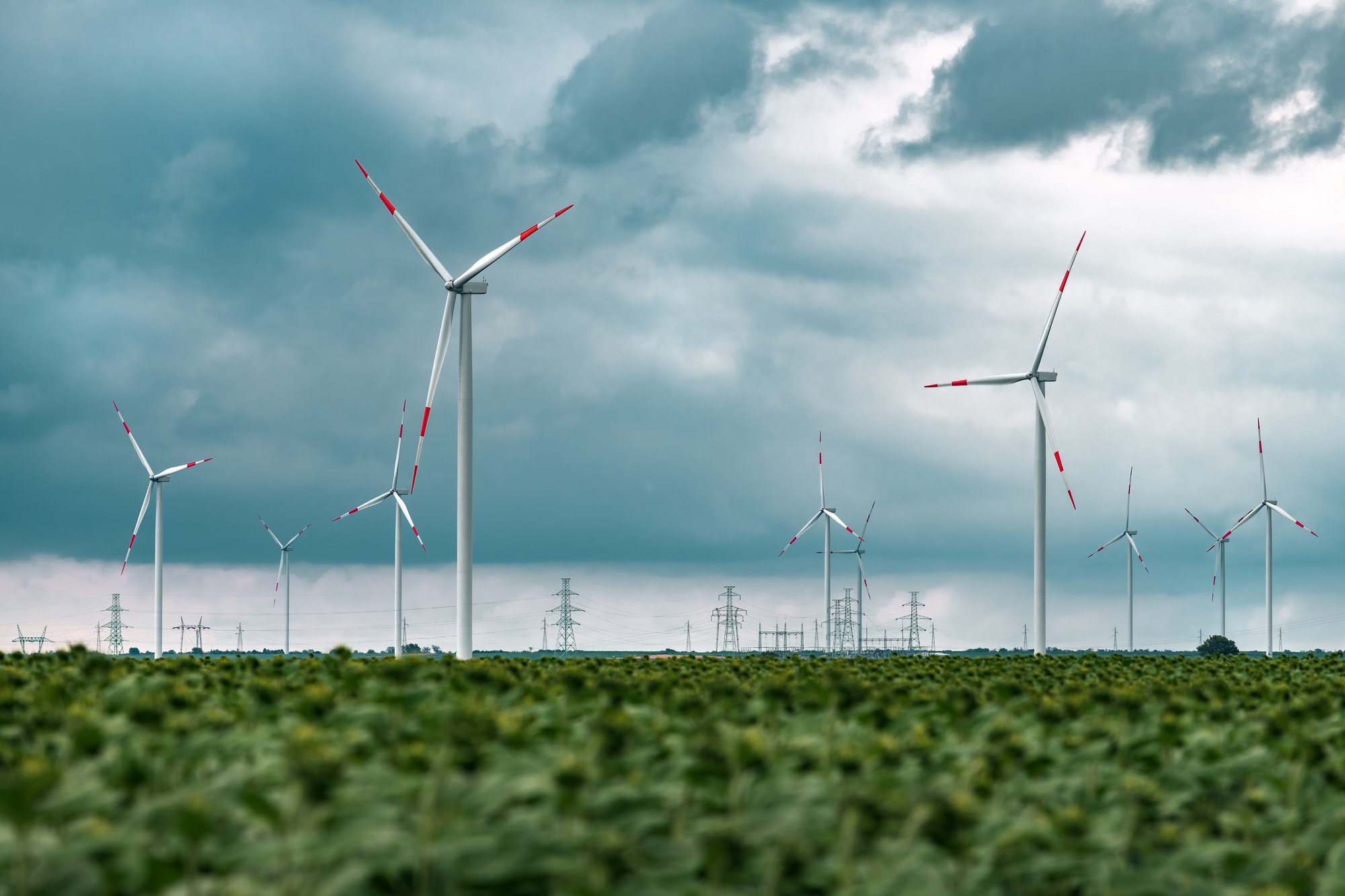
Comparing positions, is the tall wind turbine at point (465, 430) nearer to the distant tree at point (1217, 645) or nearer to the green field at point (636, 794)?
the green field at point (636, 794)

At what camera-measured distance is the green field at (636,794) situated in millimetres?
8031

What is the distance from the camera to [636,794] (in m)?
8.85

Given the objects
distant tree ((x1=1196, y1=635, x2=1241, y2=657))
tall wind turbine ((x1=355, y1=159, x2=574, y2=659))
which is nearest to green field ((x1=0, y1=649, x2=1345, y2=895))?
tall wind turbine ((x1=355, y1=159, x2=574, y2=659))

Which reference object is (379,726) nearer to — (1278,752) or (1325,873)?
(1325,873)

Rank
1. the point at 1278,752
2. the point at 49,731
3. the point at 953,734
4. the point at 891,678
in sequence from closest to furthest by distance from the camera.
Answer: the point at 49,731 → the point at 953,734 → the point at 1278,752 → the point at 891,678

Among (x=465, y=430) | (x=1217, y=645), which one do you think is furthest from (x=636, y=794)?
(x=1217, y=645)

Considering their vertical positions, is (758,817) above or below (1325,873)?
above

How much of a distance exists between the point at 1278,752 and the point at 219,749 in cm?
1028

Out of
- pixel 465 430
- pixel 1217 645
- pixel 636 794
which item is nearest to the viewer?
pixel 636 794

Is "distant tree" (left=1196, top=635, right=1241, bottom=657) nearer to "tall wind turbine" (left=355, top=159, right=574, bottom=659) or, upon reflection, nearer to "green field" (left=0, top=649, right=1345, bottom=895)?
"tall wind turbine" (left=355, top=159, right=574, bottom=659)

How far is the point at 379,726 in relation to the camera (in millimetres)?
10875

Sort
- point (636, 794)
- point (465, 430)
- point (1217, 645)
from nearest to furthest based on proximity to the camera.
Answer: point (636, 794) < point (465, 430) < point (1217, 645)

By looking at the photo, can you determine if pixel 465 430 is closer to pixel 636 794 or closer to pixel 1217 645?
pixel 636 794

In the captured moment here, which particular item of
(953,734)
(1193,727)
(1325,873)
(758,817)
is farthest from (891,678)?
(758,817)
